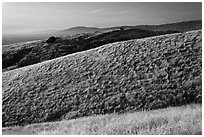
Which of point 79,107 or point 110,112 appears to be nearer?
point 110,112

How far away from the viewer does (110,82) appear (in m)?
27.7

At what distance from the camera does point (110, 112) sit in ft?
73.3

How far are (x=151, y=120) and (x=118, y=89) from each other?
12.6 metres

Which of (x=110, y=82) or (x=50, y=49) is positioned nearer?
(x=110, y=82)

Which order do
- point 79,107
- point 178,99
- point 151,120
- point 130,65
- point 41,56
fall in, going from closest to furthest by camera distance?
1. point 151,120
2. point 178,99
3. point 79,107
4. point 130,65
5. point 41,56

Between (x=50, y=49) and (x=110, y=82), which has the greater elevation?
(x=50, y=49)

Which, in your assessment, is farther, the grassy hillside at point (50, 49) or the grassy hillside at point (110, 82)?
the grassy hillside at point (50, 49)

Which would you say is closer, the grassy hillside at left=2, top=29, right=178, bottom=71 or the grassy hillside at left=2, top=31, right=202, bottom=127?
the grassy hillside at left=2, top=31, right=202, bottom=127

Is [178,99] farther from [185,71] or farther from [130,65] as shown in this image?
[130,65]

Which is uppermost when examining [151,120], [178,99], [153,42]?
[153,42]

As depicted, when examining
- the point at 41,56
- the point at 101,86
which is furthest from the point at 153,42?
the point at 41,56

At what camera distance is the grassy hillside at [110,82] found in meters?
23.2

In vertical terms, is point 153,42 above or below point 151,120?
above

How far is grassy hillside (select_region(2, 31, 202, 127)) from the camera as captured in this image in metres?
23.2
